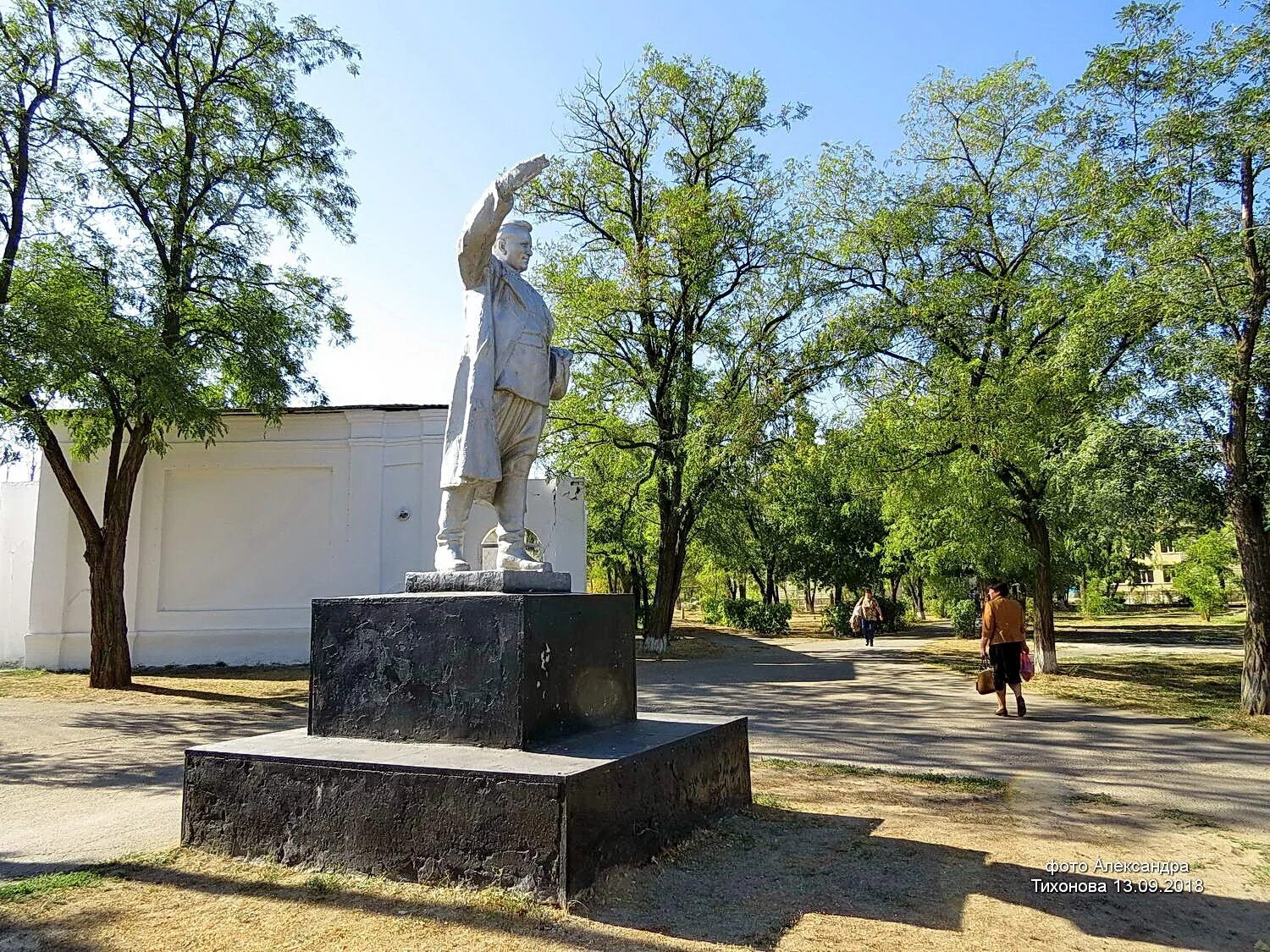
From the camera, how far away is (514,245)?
5645 millimetres

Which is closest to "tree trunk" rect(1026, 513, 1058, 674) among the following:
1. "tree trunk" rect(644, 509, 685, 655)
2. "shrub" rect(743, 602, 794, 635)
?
"tree trunk" rect(644, 509, 685, 655)

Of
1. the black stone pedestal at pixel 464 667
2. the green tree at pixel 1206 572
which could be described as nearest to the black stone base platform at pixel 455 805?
the black stone pedestal at pixel 464 667

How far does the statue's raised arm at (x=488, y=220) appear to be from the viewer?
16.4ft

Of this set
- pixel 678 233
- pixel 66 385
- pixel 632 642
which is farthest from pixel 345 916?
pixel 678 233

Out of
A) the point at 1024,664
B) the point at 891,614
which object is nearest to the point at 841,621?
the point at 891,614

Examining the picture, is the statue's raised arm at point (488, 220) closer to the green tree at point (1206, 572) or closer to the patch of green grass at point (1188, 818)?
the patch of green grass at point (1188, 818)

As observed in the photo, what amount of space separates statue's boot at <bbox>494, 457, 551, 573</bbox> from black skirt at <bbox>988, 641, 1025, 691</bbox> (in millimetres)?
6716

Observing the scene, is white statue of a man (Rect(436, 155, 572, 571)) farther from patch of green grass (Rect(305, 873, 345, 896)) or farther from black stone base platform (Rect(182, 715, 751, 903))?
patch of green grass (Rect(305, 873, 345, 896))

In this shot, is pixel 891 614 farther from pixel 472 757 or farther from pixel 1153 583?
pixel 1153 583

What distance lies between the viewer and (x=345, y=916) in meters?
3.53

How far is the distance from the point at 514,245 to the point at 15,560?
17.2 m

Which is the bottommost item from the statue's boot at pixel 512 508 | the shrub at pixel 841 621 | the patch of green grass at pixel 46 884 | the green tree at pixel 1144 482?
the shrub at pixel 841 621

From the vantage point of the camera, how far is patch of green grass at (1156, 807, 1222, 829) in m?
5.30

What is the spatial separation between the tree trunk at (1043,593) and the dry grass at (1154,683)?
0.31 metres
